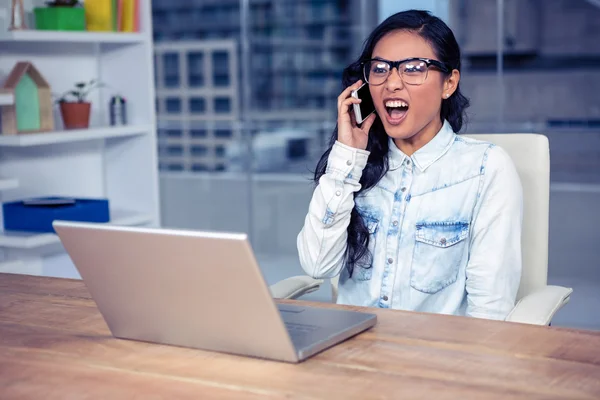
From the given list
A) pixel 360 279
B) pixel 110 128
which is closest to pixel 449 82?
pixel 360 279

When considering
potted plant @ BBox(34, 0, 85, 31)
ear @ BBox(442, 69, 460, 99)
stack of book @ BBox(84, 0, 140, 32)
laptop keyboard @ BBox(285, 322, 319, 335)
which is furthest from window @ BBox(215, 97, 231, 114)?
laptop keyboard @ BBox(285, 322, 319, 335)

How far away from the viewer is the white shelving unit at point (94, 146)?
129 inches

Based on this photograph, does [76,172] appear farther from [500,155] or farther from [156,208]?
[500,155]

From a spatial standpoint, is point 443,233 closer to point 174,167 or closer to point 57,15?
point 57,15

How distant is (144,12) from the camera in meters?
3.51

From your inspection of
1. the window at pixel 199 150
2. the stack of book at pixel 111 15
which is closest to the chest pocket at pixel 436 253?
the stack of book at pixel 111 15

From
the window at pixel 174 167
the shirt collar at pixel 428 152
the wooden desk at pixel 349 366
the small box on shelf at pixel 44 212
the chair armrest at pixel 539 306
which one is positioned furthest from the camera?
the window at pixel 174 167

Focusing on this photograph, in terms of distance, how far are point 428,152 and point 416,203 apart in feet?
0.39

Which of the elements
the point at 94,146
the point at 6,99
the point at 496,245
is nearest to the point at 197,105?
the point at 94,146

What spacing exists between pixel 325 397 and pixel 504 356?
281 mm

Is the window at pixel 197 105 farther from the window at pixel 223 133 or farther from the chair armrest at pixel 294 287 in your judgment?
the chair armrest at pixel 294 287

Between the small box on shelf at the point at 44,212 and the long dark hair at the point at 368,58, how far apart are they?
1497mm

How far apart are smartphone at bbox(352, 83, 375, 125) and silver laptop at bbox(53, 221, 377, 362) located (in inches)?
24.7

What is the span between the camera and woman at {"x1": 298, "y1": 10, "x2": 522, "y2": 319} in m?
1.76
